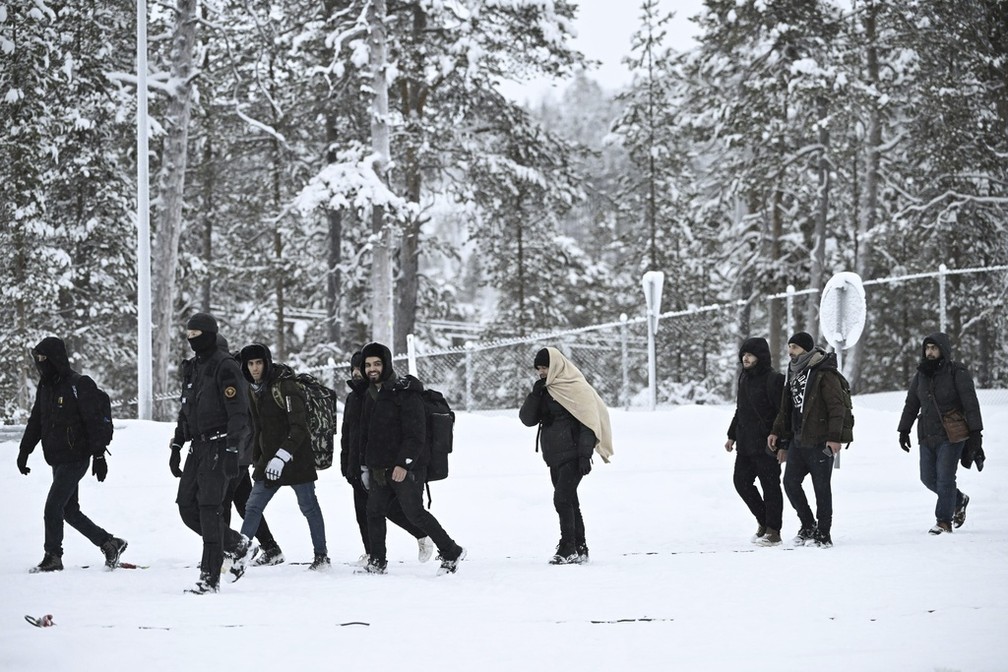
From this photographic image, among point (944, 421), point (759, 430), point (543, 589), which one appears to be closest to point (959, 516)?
point (944, 421)

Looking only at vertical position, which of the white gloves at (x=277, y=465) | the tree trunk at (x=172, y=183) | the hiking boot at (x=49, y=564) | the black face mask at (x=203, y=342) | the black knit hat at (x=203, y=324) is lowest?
the hiking boot at (x=49, y=564)

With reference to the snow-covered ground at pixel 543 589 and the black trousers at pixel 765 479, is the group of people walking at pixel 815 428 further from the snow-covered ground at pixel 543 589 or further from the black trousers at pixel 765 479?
the snow-covered ground at pixel 543 589

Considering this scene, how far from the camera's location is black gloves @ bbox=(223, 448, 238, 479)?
7699 millimetres

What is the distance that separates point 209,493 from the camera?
7656 mm

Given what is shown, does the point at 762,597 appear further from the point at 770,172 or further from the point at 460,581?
the point at 770,172

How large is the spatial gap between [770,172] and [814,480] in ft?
59.1

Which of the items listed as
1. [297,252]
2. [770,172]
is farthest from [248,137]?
[770,172]

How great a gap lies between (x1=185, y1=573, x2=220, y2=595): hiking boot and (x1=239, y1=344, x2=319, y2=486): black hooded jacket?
1.09 metres

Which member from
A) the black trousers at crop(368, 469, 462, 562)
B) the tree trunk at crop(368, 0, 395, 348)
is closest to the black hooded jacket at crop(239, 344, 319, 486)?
the black trousers at crop(368, 469, 462, 562)

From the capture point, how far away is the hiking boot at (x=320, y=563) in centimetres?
907

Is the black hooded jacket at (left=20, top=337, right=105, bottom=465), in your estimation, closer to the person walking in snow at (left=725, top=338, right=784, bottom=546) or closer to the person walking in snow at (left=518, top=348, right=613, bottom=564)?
the person walking in snow at (left=518, top=348, right=613, bottom=564)

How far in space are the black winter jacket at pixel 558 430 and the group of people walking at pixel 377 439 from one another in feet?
0.04

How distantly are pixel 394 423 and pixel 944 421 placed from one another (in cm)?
504

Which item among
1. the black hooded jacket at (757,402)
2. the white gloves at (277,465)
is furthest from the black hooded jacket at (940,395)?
the white gloves at (277,465)
